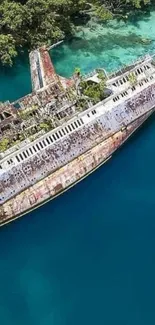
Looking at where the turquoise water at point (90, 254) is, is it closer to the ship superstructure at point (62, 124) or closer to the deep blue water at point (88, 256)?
the deep blue water at point (88, 256)

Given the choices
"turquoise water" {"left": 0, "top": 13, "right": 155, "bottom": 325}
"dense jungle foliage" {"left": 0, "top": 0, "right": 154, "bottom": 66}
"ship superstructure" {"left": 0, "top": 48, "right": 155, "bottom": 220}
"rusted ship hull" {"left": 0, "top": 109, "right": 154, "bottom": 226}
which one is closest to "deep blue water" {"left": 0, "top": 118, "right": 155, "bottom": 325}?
"turquoise water" {"left": 0, "top": 13, "right": 155, "bottom": 325}

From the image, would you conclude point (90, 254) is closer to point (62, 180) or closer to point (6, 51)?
point (62, 180)

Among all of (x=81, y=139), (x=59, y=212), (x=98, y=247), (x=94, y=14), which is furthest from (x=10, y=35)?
(x=98, y=247)

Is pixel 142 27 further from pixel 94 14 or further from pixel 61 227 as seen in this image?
pixel 61 227

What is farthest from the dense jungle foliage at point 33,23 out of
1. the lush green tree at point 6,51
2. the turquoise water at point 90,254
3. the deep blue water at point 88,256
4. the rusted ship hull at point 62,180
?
the deep blue water at point 88,256

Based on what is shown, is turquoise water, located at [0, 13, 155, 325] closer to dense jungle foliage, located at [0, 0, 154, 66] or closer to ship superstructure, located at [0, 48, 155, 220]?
ship superstructure, located at [0, 48, 155, 220]

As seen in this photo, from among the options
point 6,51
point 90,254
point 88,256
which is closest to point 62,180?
point 90,254
